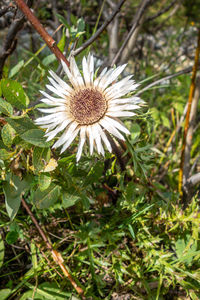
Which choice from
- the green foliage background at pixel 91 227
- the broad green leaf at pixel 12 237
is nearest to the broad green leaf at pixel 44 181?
the green foliage background at pixel 91 227

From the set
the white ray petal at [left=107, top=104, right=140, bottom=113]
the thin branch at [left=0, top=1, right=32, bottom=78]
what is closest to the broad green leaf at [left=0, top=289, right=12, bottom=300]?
the white ray petal at [left=107, top=104, right=140, bottom=113]

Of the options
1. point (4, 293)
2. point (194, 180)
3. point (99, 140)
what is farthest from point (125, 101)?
point (4, 293)

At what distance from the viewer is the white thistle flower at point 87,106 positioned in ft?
2.84

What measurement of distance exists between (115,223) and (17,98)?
73 centimetres

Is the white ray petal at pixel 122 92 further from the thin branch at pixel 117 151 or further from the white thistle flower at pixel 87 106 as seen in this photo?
the thin branch at pixel 117 151

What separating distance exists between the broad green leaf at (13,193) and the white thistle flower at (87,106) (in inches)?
8.8

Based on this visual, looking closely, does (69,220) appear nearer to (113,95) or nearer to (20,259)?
(20,259)

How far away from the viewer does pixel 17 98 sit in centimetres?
96

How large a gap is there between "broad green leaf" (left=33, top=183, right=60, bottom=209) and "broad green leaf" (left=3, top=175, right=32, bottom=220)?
0.21 feet

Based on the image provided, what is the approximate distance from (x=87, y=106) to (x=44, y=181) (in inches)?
11.7

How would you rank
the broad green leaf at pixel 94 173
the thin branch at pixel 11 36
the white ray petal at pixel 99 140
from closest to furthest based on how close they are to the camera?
the white ray petal at pixel 99 140 → the broad green leaf at pixel 94 173 → the thin branch at pixel 11 36

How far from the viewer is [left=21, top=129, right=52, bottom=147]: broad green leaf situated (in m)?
0.86

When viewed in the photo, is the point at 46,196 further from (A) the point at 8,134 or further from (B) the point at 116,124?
(B) the point at 116,124

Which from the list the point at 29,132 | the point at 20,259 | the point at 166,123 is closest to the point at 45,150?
the point at 29,132
